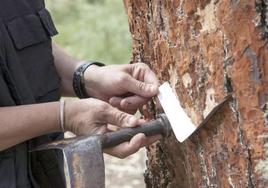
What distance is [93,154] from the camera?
139 cm

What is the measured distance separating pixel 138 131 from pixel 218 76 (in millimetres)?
293

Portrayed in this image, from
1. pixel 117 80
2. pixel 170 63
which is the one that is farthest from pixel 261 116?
pixel 117 80

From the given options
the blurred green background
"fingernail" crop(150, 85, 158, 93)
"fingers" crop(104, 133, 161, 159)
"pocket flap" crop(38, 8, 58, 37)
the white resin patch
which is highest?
"pocket flap" crop(38, 8, 58, 37)

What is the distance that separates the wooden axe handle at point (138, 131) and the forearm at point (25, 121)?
0.64ft

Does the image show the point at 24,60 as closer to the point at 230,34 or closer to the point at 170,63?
the point at 170,63

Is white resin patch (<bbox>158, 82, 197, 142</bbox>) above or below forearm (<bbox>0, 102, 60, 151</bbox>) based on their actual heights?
below

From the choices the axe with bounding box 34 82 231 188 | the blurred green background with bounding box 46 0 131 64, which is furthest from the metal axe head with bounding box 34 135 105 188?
the blurred green background with bounding box 46 0 131 64

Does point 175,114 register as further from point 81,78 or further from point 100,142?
point 81,78

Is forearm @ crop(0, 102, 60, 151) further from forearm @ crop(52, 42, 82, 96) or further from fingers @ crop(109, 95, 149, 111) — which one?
forearm @ crop(52, 42, 82, 96)

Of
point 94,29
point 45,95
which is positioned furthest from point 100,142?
point 94,29

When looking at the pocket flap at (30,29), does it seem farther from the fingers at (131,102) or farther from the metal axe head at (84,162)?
the metal axe head at (84,162)

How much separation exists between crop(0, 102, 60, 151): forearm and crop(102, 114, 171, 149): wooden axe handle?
7.7 inches

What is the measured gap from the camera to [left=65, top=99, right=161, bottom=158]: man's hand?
59.7 inches

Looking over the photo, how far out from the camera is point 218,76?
4.24 ft
